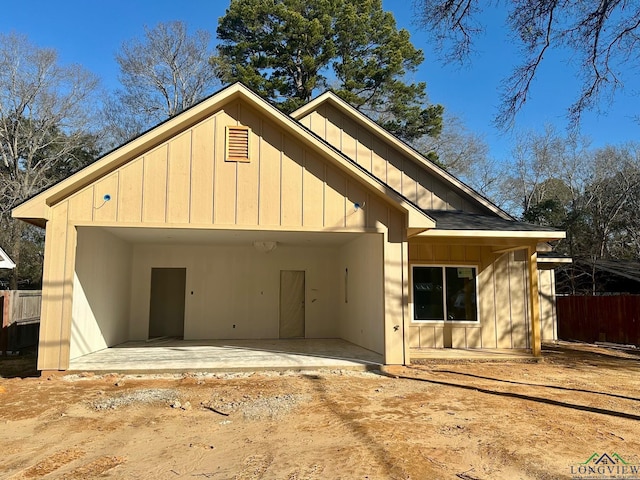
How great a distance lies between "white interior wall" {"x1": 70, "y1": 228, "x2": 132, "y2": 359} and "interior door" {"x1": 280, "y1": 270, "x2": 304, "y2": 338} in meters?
4.07

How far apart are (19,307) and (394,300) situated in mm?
9241

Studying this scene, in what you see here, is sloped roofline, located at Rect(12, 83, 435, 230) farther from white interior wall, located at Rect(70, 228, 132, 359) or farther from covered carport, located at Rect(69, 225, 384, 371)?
covered carport, located at Rect(69, 225, 384, 371)

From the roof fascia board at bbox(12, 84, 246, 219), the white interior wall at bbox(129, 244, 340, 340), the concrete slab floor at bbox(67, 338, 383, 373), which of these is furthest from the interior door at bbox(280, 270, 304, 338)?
the roof fascia board at bbox(12, 84, 246, 219)

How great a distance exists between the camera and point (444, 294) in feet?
36.0

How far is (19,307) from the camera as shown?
11.4m

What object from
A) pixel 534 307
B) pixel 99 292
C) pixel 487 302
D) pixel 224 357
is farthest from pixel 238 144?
pixel 534 307

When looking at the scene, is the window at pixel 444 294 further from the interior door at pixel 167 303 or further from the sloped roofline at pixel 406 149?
the interior door at pixel 167 303

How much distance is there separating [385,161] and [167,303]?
287 inches

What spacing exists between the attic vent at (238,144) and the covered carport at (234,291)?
7.56 feet

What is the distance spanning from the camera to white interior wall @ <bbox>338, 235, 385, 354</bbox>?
921 centimetres

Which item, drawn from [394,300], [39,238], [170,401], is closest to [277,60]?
[39,238]

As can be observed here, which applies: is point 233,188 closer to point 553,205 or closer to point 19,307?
point 19,307

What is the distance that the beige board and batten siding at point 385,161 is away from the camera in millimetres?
11719

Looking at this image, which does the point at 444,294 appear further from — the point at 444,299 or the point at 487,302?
the point at 487,302
